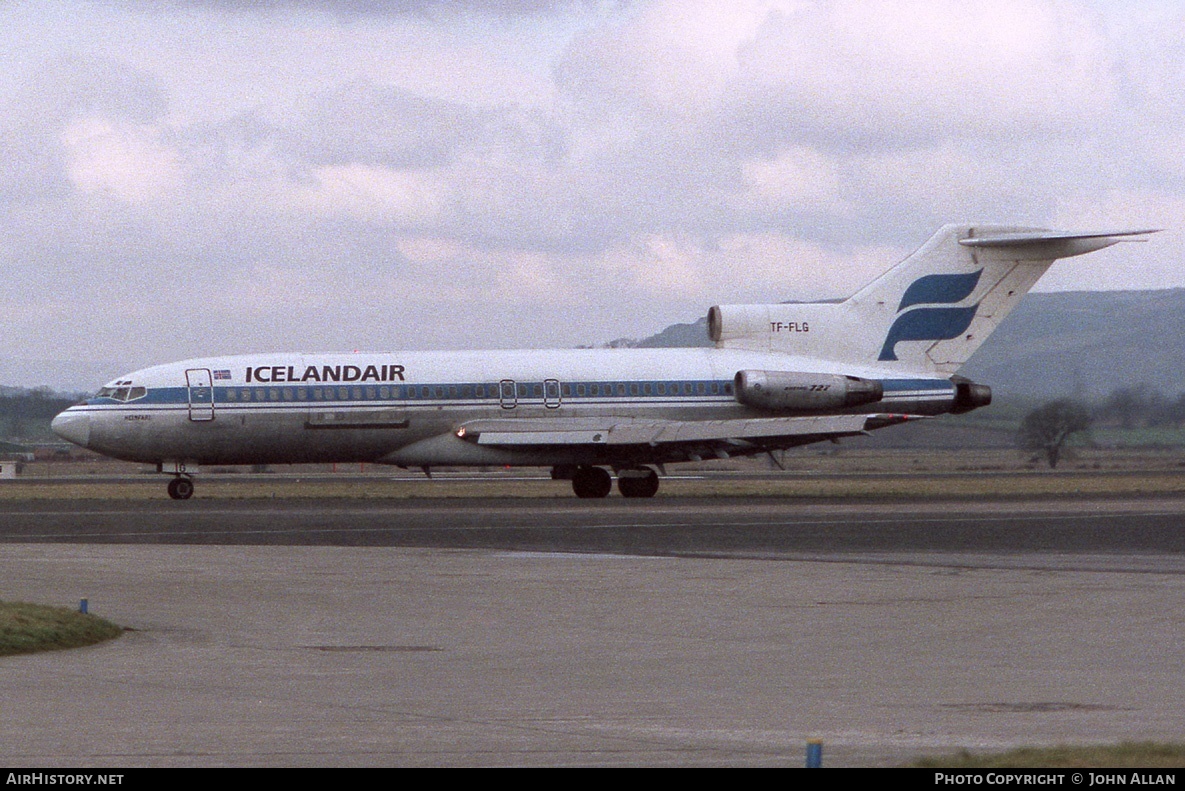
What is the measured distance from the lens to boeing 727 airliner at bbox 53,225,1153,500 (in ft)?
149

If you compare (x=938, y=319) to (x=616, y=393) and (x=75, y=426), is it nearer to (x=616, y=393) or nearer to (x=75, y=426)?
(x=616, y=393)

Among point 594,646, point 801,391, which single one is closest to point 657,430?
point 801,391

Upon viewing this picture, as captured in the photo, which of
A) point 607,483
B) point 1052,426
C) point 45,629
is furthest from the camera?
point 1052,426

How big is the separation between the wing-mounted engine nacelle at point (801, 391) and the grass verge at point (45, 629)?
103 ft

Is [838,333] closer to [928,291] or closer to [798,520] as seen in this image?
[928,291]

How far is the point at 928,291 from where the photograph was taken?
49562 millimetres

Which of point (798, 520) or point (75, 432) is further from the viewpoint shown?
point (75, 432)

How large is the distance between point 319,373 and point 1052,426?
4532 centimetres


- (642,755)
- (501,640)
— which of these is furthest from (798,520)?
(642,755)

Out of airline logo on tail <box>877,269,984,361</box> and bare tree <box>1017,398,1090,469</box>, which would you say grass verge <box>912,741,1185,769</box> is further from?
bare tree <box>1017,398,1090,469</box>

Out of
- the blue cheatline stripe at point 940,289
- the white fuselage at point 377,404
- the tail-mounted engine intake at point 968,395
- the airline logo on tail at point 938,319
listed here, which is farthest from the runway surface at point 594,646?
the blue cheatline stripe at point 940,289

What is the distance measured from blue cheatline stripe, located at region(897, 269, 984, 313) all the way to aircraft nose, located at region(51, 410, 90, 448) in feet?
74.9

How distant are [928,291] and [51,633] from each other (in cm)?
3711

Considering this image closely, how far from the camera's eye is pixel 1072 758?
9430 mm
